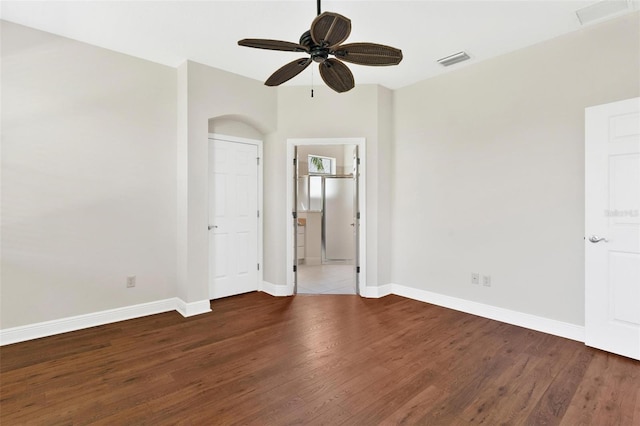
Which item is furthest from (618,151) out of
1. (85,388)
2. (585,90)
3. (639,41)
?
(85,388)

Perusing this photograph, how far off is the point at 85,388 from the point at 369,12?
3.69 m

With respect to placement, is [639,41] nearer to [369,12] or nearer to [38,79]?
[369,12]

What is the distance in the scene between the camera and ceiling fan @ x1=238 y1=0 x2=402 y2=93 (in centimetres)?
190

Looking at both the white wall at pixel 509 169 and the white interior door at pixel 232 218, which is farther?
the white interior door at pixel 232 218

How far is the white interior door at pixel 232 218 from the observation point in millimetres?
4262

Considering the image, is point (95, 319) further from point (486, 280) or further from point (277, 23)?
point (486, 280)

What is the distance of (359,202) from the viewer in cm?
451

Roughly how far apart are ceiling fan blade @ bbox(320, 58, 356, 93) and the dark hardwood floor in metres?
2.31

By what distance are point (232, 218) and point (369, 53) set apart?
2.97 metres

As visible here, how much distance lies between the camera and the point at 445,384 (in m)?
2.28

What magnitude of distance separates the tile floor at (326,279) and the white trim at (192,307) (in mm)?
1369

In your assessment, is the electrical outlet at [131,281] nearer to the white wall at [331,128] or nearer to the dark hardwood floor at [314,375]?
the dark hardwood floor at [314,375]

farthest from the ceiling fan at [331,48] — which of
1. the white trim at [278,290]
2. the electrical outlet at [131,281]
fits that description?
the white trim at [278,290]

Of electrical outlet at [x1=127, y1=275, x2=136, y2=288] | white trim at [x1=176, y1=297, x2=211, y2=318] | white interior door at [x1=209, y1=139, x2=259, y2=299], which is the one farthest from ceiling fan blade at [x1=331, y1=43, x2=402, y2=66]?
electrical outlet at [x1=127, y1=275, x2=136, y2=288]
